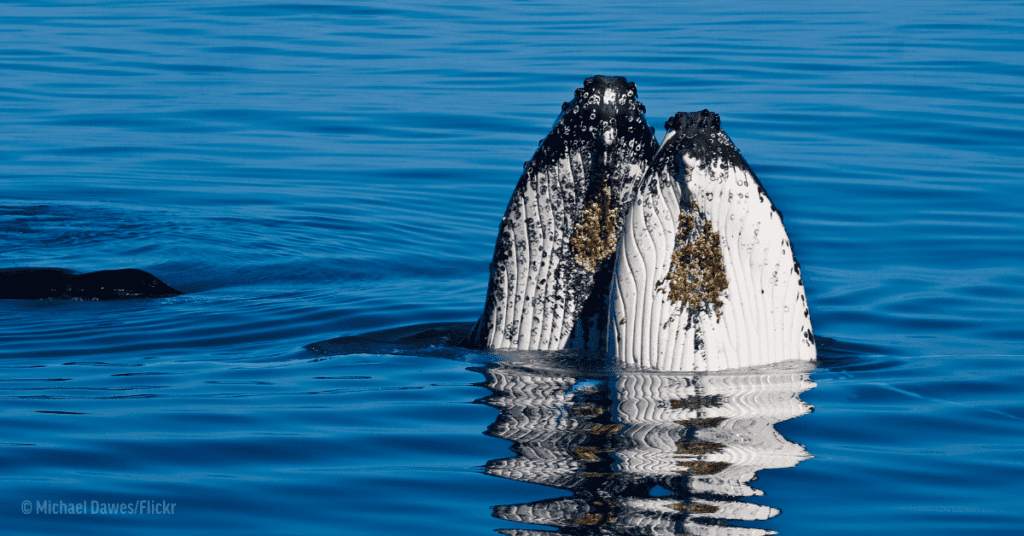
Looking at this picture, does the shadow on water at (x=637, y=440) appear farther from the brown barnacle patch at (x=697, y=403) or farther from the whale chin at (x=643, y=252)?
the whale chin at (x=643, y=252)

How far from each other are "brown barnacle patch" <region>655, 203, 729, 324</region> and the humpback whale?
15.7 ft

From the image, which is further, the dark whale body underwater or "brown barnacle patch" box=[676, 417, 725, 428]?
the dark whale body underwater

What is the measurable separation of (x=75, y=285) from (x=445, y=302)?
8.58 feet

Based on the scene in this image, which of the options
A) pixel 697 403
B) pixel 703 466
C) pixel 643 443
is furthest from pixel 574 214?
pixel 703 466

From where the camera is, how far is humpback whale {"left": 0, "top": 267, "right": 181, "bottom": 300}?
8.75m

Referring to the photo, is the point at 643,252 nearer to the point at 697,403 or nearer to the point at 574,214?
the point at 574,214

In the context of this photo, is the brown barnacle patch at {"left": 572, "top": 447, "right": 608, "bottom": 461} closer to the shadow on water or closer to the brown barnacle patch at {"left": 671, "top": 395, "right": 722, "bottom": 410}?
the shadow on water

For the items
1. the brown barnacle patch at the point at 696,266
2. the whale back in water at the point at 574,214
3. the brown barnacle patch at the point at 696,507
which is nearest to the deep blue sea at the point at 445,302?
the brown barnacle patch at the point at 696,507

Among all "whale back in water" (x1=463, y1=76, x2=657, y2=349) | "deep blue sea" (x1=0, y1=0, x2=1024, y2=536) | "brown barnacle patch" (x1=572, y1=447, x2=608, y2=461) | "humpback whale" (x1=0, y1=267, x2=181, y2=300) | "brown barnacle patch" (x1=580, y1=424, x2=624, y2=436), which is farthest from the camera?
"humpback whale" (x1=0, y1=267, x2=181, y2=300)

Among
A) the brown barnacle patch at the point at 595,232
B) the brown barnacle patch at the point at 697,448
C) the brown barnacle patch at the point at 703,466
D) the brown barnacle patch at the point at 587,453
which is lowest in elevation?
the brown barnacle patch at the point at 703,466

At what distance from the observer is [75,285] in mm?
8828

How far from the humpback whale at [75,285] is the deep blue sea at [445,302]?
229 mm

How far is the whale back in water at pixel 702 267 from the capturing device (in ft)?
17.4

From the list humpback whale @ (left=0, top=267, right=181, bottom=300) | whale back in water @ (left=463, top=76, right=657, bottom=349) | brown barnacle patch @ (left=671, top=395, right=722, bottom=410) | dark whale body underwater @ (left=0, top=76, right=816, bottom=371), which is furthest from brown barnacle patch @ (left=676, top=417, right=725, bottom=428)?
humpback whale @ (left=0, top=267, right=181, bottom=300)
